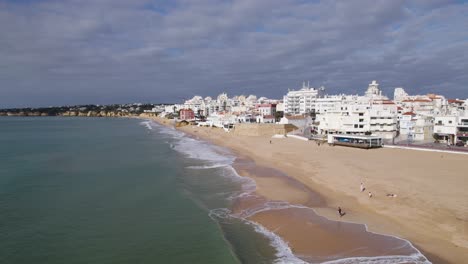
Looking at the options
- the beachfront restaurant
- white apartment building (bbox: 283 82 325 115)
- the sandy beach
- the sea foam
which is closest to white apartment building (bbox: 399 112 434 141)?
the beachfront restaurant

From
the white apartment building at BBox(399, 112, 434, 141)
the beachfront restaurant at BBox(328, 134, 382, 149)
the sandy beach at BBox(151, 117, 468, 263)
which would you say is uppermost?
the white apartment building at BBox(399, 112, 434, 141)

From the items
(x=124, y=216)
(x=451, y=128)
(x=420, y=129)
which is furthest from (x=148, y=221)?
(x=420, y=129)

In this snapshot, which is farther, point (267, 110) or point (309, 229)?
point (267, 110)

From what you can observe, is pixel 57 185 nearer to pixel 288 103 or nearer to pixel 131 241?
pixel 131 241

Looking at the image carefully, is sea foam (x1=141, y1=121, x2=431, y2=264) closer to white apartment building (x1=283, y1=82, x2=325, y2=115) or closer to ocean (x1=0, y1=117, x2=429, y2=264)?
ocean (x1=0, y1=117, x2=429, y2=264)

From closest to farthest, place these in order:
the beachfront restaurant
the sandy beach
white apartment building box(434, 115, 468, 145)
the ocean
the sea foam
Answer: the sea foam, the ocean, the sandy beach, white apartment building box(434, 115, 468, 145), the beachfront restaurant

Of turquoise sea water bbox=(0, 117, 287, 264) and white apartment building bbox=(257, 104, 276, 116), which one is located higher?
white apartment building bbox=(257, 104, 276, 116)

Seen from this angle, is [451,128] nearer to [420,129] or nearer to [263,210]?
[420,129]
